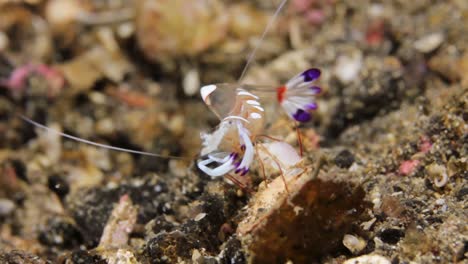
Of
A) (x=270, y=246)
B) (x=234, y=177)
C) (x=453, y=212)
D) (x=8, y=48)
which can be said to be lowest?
(x=453, y=212)

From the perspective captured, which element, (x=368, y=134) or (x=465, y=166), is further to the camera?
(x=368, y=134)

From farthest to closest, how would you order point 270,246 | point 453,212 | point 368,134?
point 368,134 < point 453,212 < point 270,246

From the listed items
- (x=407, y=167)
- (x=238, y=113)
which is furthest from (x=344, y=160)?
(x=238, y=113)

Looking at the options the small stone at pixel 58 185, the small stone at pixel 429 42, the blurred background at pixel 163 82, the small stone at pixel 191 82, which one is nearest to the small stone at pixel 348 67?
the blurred background at pixel 163 82

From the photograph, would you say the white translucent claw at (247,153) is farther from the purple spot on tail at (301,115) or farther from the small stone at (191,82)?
the small stone at (191,82)

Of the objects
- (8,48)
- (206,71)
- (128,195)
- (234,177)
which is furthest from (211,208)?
(8,48)

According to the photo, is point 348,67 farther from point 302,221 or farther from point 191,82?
point 302,221

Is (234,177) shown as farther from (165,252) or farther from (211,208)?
(165,252)

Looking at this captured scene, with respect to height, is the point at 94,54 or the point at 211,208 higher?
the point at 94,54
